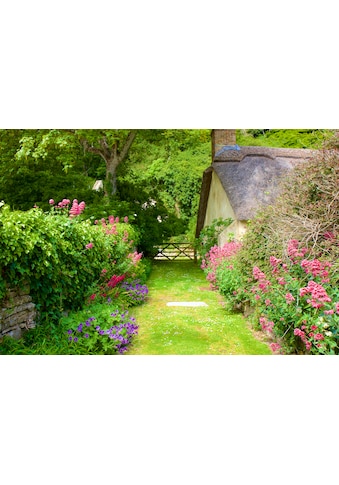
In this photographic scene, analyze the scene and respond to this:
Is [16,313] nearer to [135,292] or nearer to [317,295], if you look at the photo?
[135,292]

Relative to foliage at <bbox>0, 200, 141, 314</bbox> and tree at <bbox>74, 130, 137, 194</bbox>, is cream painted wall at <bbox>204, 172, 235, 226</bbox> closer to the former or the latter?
tree at <bbox>74, 130, 137, 194</bbox>

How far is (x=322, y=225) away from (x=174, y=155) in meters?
8.81

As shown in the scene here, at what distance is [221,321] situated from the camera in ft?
13.5

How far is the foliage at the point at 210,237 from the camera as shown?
7.00 meters

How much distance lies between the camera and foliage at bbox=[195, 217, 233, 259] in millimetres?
7003

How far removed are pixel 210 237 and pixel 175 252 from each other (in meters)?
1.15

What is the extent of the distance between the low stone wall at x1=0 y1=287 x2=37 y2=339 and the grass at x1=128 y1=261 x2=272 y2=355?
917 mm

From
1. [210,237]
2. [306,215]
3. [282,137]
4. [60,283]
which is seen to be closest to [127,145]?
[210,237]

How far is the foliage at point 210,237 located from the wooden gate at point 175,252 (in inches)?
7.6

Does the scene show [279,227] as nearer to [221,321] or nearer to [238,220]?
[221,321]

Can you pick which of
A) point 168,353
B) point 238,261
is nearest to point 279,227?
point 238,261

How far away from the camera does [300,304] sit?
2977mm

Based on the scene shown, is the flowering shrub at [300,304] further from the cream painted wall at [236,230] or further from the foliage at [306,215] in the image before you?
the cream painted wall at [236,230]

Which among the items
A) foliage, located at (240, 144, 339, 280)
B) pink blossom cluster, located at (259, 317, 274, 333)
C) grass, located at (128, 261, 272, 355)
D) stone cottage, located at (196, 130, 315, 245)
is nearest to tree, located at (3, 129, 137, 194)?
stone cottage, located at (196, 130, 315, 245)
